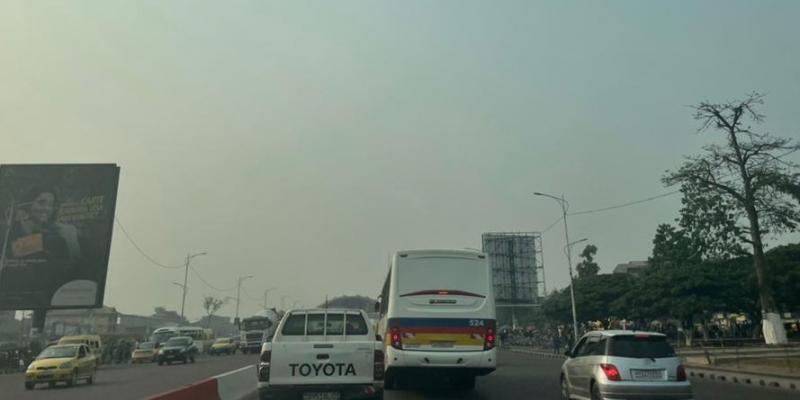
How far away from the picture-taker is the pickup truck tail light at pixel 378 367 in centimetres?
1003

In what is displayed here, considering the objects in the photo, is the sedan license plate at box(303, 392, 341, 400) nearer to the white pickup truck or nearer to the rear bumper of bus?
the white pickup truck

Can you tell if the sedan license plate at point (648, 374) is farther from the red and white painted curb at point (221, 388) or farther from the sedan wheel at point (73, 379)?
the sedan wheel at point (73, 379)

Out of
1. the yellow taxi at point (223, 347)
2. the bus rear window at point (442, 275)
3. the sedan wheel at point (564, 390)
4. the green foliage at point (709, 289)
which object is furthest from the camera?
the yellow taxi at point (223, 347)

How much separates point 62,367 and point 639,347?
20966 mm

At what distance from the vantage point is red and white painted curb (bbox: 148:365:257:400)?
1007cm

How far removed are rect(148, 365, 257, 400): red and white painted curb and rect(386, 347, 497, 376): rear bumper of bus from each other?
3696mm

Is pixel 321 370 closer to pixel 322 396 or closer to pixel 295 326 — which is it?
pixel 322 396

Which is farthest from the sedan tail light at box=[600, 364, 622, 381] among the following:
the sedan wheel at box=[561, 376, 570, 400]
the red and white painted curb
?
the red and white painted curb

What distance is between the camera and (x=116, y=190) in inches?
1750

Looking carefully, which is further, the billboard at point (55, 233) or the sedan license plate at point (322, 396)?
the billboard at point (55, 233)

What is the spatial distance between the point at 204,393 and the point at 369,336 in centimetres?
344

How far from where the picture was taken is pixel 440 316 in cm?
1373

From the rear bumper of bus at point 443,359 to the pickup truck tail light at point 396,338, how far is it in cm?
10

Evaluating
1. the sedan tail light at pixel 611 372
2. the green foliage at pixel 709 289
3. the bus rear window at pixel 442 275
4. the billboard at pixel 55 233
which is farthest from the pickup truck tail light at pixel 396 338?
the billboard at pixel 55 233
